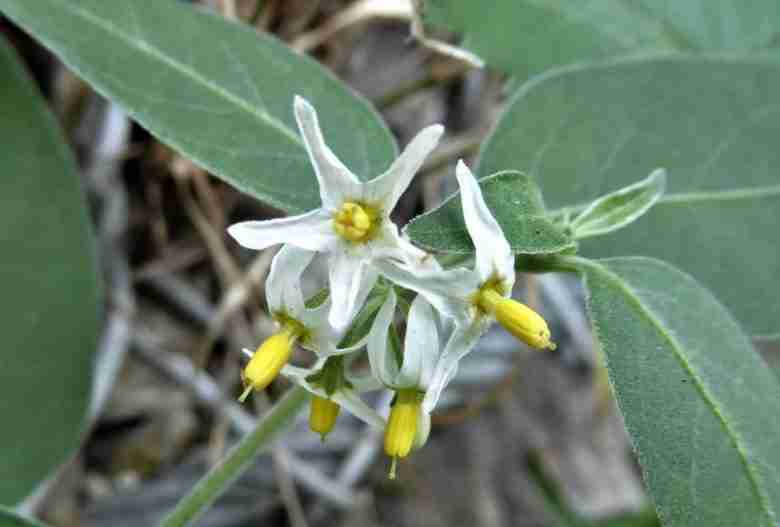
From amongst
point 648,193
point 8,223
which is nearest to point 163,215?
point 8,223

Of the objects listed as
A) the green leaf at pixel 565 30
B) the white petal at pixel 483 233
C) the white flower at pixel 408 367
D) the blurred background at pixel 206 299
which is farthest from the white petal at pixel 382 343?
the blurred background at pixel 206 299

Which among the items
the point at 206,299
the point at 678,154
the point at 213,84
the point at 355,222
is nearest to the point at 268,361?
the point at 355,222

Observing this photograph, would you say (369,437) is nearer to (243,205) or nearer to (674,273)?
(243,205)

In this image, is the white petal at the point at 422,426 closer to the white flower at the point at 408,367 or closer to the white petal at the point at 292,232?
the white flower at the point at 408,367

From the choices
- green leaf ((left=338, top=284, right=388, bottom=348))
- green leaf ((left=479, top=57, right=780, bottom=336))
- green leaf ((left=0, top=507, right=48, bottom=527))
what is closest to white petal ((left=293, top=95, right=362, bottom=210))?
green leaf ((left=338, top=284, right=388, bottom=348))

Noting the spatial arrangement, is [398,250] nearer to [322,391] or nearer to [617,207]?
[322,391]

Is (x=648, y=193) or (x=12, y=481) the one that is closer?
(x=648, y=193)
